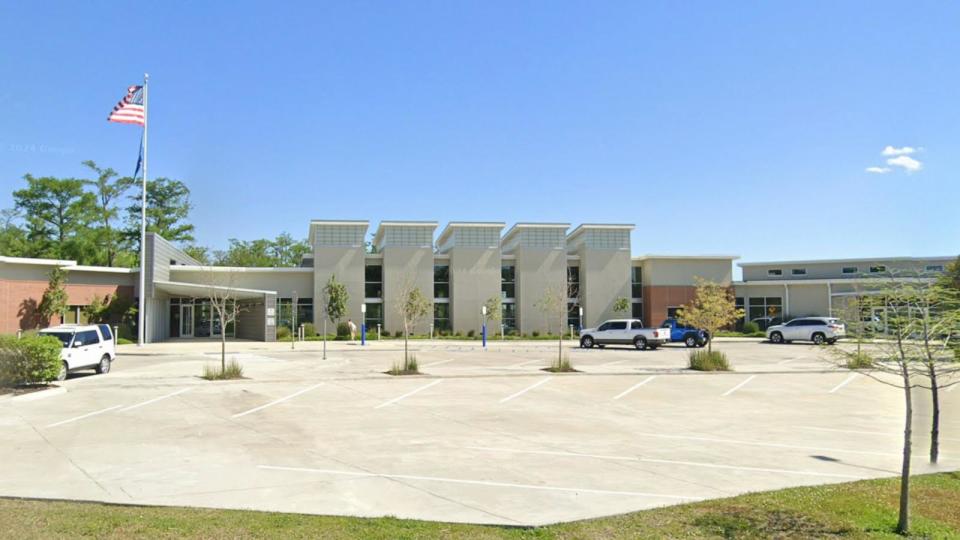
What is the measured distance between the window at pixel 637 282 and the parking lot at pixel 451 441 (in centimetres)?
3597

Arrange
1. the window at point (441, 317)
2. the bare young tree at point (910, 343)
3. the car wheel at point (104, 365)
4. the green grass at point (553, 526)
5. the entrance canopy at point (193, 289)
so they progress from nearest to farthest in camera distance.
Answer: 1. the green grass at point (553, 526)
2. the bare young tree at point (910, 343)
3. the car wheel at point (104, 365)
4. the entrance canopy at point (193, 289)
5. the window at point (441, 317)

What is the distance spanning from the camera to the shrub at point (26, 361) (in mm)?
17125

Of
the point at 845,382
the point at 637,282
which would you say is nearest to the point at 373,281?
the point at 637,282

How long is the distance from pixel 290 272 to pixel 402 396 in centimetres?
3680

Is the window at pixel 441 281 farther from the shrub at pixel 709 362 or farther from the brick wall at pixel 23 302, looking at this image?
the shrub at pixel 709 362

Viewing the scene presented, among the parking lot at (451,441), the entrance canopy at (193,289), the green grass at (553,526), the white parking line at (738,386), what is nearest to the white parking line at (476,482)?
the parking lot at (451,441)

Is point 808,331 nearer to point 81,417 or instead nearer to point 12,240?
point 81,417

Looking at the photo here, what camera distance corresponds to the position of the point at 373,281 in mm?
52281

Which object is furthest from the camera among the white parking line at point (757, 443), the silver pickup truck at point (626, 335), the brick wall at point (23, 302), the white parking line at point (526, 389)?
the silver pickup truck at point (626, 335)

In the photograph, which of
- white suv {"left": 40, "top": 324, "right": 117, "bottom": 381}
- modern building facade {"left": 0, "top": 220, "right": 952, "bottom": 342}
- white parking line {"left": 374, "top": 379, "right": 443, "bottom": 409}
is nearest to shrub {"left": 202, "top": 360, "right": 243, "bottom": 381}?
white suv {"left": 40, "top": 324, "right": 117, "bottom": 381}

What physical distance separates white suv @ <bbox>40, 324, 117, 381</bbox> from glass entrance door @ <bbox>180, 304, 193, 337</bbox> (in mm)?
28989

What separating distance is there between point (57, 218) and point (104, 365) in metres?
47.9

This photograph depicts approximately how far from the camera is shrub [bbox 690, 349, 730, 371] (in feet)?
78.3

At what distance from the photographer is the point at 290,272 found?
2015 inches
